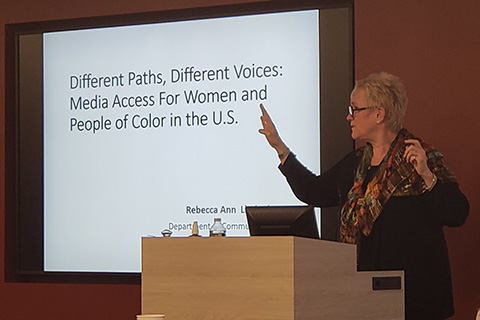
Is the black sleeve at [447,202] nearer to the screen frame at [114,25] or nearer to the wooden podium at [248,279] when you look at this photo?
the wooden podium at [248,279]

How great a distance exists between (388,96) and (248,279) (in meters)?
1.43

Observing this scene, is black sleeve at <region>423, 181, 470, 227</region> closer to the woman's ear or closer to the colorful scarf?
the colorful scarf

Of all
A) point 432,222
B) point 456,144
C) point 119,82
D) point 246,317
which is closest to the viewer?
point 246,317

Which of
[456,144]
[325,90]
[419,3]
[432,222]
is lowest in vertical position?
[432,222]

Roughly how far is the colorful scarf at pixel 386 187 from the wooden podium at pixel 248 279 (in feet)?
2.25

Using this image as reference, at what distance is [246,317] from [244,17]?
2.56 meters

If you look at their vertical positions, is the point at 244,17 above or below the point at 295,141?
above

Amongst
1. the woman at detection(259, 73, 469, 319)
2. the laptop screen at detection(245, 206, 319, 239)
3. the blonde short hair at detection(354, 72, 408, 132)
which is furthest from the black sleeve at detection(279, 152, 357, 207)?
the laptop screen at detection(245, 206, 319, 239)

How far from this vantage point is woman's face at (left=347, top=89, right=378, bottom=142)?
13.0ft

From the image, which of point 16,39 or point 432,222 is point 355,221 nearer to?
point 432,222

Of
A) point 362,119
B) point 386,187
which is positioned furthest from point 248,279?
point 362,119

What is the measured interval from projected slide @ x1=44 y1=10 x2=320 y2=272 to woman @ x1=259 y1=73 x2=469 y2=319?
0.91 meters

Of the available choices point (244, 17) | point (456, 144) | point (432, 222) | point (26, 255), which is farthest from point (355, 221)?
point (26, 255)

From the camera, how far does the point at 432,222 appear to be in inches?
152
